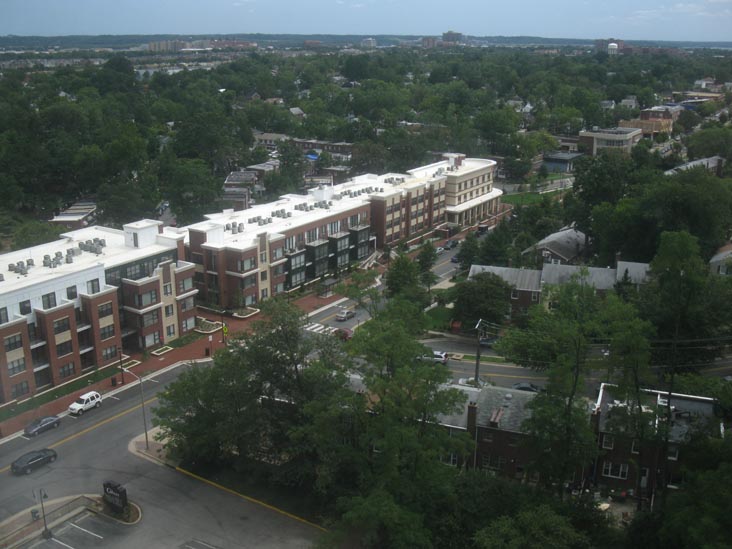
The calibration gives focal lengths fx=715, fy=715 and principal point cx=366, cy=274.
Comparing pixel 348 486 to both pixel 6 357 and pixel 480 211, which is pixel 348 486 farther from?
pixel 480 211

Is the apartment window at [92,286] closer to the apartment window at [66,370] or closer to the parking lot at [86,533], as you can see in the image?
the apartment window at [66,370]

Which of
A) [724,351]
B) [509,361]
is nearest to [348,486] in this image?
[509,361]

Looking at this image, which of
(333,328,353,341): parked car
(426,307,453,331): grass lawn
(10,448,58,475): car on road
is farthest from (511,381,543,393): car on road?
(10,448,58,475): car on road

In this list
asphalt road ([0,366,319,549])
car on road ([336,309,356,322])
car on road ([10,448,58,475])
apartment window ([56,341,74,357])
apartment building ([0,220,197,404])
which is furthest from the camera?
car on road ([336,309,356,322])

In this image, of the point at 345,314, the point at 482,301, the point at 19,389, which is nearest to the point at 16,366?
the point at 19,389

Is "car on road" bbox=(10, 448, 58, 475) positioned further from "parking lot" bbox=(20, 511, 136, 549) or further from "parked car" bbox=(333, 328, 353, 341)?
"parked car" bbox=(333, 328, 353, 341)

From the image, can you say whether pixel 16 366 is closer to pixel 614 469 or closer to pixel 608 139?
pixel 614 469

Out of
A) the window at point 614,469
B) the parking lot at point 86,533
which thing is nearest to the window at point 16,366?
the parking lot at point 86,533
